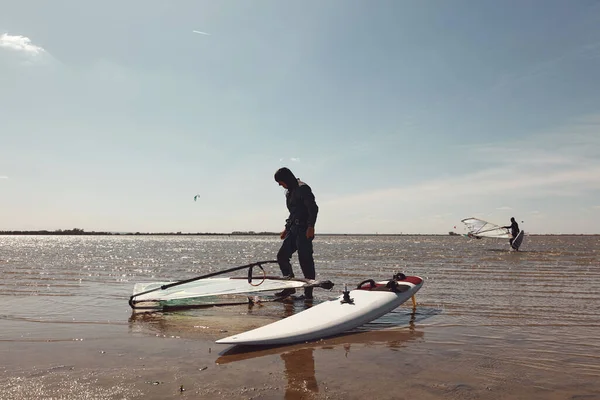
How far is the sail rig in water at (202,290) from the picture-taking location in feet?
20.4

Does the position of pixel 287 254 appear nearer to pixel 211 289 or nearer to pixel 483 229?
pixel 211 289

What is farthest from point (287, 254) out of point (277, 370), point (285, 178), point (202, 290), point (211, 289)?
point (277, 370)

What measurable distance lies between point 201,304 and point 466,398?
195 inches

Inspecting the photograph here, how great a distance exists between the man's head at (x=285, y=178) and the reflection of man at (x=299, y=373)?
13.2 feet

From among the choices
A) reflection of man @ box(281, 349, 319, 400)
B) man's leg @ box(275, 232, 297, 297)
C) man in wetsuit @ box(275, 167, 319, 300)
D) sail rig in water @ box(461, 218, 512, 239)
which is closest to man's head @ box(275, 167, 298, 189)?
man in wetsuit @ box(275, 167, 319, 300)

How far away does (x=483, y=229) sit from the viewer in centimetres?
3834

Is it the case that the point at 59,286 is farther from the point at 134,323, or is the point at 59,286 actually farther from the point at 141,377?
the point at 141,377

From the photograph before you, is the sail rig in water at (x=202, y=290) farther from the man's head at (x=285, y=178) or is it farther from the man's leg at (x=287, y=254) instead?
the man's head at (x=285, y=178)

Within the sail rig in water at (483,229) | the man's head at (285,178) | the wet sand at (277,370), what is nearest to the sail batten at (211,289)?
the wet sand at (277,370)

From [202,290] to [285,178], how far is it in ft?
8.19

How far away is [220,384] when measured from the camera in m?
3.04

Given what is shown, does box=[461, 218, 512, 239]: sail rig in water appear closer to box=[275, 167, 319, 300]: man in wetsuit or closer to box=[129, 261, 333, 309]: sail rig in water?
box=[275, 167, 319, 300]: man in wetsuit

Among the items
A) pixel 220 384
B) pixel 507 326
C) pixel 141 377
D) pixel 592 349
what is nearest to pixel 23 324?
pixel 141 377

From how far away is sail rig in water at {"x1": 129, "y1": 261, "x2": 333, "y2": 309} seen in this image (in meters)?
6.21
